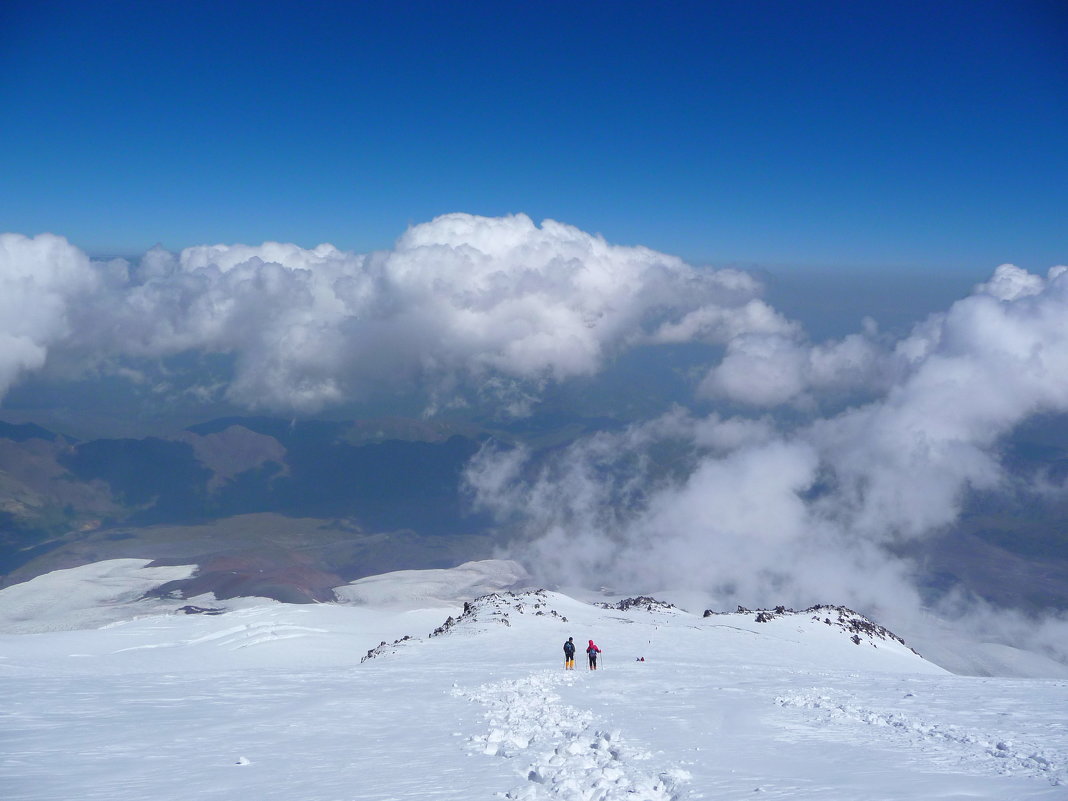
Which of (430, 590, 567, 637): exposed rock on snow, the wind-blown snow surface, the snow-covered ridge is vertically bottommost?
the snow-covered ridge

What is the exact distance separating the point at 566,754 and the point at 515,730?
2112mm

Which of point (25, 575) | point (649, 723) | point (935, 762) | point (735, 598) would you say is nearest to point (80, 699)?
point (649, 723)

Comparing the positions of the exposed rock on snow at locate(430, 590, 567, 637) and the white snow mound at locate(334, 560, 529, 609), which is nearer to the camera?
the exposed rock on snow at locate(430, 590, 567, 637)

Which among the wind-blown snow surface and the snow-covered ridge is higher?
the wind-blown snow surface

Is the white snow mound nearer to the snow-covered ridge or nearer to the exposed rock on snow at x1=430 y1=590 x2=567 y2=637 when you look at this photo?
the exposed rock on snow at x1=430 y1=590 x2=567 y2=637

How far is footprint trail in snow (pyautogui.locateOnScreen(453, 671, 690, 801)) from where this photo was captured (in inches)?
366

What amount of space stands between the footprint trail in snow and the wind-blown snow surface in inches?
1.8

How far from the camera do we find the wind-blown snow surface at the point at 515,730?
9.67m

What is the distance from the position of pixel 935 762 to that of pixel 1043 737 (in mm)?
2902

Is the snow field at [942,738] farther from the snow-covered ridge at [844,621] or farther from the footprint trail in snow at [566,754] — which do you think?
the snow-covered ridge at [844,621]

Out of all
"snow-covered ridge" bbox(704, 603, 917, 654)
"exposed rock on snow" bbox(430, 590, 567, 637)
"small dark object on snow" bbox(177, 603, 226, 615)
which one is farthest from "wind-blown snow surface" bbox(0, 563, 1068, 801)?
"small dark object on snow" bbox(177, 603, 226, 615)

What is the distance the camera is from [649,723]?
A: 13453 mm

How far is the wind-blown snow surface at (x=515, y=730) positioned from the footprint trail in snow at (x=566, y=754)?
0.05 metres

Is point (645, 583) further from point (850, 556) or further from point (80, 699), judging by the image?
point (80, 699)
